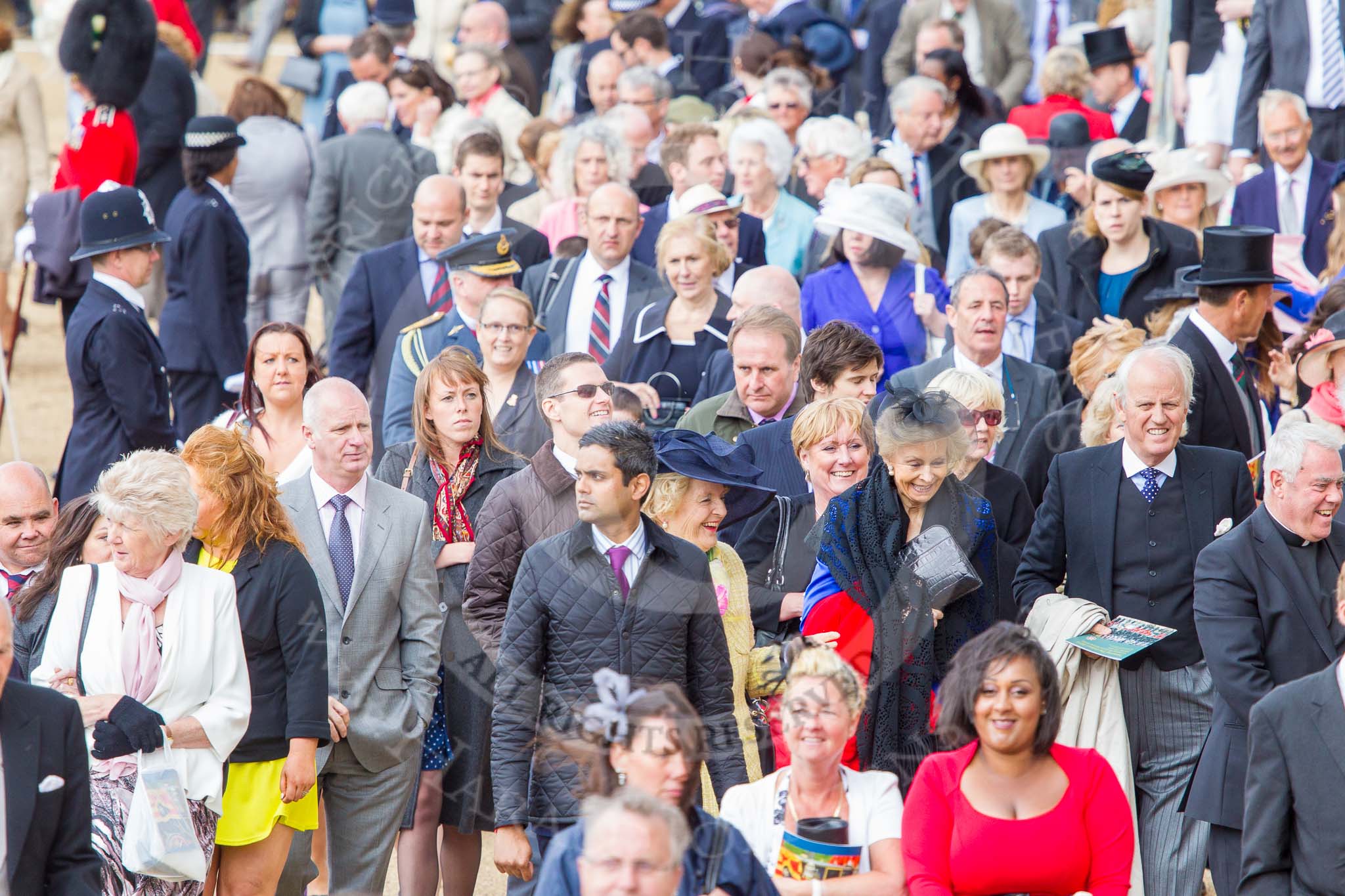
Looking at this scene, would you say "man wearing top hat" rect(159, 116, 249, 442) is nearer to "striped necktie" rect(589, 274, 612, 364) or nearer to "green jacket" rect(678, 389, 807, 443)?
"striped necktie" rect(589, 274, 612, 364)

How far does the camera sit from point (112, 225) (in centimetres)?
720

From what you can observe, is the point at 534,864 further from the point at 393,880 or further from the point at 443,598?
the point at 393,880

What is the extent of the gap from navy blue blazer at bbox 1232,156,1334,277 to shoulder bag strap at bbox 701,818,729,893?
20.1ft

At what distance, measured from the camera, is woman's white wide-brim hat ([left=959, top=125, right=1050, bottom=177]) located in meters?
8.98

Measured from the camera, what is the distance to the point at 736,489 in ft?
17.9

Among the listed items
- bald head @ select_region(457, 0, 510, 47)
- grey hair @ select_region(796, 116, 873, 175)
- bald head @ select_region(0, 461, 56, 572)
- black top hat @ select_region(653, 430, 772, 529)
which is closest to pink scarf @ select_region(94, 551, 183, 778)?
bald head @ select_region(0, 461, 56, 572)

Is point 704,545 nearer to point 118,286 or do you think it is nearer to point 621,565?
point 621,565

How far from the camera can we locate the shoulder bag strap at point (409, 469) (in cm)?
593

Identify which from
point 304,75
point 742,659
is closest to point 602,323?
point 742,659

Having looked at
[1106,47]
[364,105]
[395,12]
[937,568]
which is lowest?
[937,568]

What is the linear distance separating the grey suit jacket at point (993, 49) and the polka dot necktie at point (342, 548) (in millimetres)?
7739

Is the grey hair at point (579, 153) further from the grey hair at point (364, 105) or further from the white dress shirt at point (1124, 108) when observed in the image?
the white dress shirt at point (1124, 108)

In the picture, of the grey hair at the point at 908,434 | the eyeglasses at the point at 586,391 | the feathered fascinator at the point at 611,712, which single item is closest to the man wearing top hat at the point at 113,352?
the eyeglasses at the point at 586,391

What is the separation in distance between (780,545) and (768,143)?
374cm
